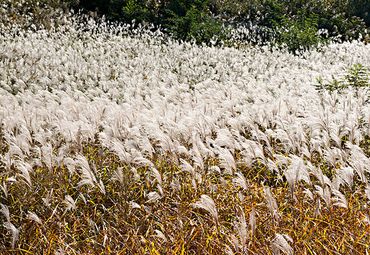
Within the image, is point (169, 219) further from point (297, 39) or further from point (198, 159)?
point (297, 39)

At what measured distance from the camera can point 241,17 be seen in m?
16.8

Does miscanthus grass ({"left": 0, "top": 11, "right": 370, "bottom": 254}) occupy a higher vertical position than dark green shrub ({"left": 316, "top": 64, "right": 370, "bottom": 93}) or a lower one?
lower

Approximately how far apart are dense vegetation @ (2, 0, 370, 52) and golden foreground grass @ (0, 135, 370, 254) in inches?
365

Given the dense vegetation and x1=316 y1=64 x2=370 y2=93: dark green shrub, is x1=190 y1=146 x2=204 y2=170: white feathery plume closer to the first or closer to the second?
x1=316 y1=64 x2=370 y2=93: dark green shrub

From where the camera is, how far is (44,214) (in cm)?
375

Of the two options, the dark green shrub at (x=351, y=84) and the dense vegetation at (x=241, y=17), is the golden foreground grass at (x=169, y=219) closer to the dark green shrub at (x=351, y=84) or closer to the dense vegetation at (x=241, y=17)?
the dark green shrub at (x=351, y=84)

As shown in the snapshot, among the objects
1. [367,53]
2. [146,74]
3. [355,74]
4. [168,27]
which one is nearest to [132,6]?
[168,27]

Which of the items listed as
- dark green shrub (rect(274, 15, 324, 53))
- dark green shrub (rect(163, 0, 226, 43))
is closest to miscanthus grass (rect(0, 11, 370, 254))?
dark green shrub (rect(274, 15, 324, 53))

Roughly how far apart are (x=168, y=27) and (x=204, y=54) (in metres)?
3.37

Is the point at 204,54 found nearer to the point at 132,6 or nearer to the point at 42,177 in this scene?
the point at 132,6

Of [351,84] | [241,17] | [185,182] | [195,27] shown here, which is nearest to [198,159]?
[185,182]

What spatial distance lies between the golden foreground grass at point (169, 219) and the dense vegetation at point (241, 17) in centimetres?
927

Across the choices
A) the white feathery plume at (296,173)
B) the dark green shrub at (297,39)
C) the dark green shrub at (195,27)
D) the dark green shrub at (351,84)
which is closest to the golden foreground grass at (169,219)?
the white feathery plume at (296,173)

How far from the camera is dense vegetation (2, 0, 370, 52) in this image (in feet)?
43.9
